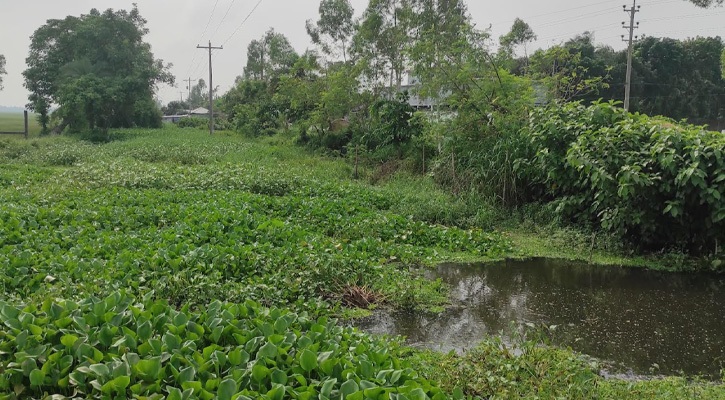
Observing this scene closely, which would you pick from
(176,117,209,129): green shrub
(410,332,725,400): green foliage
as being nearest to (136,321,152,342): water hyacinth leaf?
(410,332,725,400): green foliage

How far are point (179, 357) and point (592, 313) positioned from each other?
424 cm

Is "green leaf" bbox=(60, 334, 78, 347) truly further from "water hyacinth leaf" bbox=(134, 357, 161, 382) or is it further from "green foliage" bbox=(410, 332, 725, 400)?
"green foliage" bbox=(410, 332, 725, 400)

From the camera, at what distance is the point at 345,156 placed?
1720 centimetres

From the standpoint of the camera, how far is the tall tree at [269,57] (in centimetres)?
→ 3424

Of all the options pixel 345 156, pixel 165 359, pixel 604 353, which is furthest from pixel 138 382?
pixel 345 156

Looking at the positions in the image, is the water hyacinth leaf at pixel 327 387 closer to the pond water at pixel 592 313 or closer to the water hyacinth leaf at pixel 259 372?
the water hyacinth leaf at pixel 259 372

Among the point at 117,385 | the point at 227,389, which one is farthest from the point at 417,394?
the point at 117,385

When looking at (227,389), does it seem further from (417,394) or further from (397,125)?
(397,125)

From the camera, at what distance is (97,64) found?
30641 millimetres

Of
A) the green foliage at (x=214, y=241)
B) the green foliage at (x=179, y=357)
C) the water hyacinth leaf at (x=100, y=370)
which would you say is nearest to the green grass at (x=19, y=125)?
the green foliage at (x=214, y=241)

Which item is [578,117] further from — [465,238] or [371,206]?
[371,206]

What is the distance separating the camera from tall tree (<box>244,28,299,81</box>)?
34237 millimetres

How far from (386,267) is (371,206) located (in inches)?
131

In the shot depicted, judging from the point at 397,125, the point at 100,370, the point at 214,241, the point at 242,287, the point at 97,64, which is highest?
the point at 97,64
